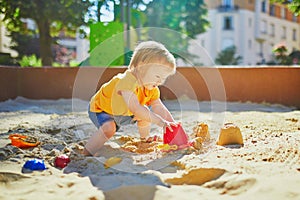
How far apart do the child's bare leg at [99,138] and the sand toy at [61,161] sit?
0.85 ft

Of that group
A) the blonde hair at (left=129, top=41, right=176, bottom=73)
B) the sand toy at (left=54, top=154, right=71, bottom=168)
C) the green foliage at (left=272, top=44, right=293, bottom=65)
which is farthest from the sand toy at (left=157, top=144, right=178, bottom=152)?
the green foliage at (left=272, top=44, right=293, bottom=65)

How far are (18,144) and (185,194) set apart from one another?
143 centimetres

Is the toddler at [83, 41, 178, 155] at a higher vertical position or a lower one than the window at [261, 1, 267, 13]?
lower

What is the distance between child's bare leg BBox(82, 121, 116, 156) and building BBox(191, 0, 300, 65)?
2433 cm

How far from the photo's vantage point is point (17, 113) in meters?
4.60

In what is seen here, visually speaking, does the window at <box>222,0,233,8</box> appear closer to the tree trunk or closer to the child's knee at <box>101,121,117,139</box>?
the tree trunk

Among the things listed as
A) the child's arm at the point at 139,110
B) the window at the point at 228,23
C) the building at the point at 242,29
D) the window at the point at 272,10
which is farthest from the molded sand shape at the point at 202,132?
the window at the point at 272,10

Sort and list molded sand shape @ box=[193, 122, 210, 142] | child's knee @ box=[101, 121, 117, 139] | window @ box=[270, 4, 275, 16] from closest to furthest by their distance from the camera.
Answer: child's knee @ box=[101, 121, 117, 139]
molded sand shape @ box=[193, 122, 210, 142]
window @ box=[270, 4, 275, 16]

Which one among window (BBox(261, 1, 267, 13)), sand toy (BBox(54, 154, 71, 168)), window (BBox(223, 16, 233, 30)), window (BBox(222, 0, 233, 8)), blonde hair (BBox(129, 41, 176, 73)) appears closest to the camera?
sand toy (BBox(54, 154, 71, 168))

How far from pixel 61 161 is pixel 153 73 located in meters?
0.79

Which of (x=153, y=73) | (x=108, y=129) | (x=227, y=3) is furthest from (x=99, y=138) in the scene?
(x=227, y=3)

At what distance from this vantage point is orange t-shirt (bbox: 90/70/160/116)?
2.55 m

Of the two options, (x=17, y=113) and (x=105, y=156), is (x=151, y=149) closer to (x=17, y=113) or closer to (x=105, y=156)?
(x=105, y=156)

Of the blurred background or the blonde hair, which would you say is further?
the blurred background
